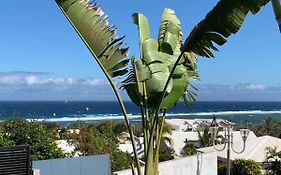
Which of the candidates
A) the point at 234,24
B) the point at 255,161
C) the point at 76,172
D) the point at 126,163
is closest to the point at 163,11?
the point at 234,24

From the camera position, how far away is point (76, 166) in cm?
991

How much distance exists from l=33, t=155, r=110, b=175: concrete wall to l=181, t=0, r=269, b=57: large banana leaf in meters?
5.61

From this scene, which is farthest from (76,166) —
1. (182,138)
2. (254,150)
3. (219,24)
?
(182,138)

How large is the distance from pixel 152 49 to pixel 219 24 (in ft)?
4.36

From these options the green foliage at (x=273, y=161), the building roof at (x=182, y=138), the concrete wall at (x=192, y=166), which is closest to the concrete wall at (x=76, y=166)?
the concrete wall at (x=192, y=166)

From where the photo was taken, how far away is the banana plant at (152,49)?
161 inches

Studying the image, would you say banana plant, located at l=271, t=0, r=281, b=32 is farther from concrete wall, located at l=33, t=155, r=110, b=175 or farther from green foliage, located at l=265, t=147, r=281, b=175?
green foliage, located at l=265, t=147, r=281, b=175

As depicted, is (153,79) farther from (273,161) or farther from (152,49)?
(273,161)

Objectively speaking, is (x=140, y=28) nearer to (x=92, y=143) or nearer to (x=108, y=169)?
(x=108, y=169)

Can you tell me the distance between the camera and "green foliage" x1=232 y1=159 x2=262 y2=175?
17.9m

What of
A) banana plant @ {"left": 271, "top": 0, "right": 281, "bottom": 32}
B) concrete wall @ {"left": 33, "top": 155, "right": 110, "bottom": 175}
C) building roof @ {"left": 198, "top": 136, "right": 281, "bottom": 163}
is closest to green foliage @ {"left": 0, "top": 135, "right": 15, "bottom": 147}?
concrete wall @ {"left": 33, "top": 155, "right": 110, "bottom": 175}

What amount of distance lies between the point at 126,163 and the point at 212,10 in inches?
491

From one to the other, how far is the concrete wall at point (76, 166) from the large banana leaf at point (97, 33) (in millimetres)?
4915

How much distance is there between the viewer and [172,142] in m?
30.2
